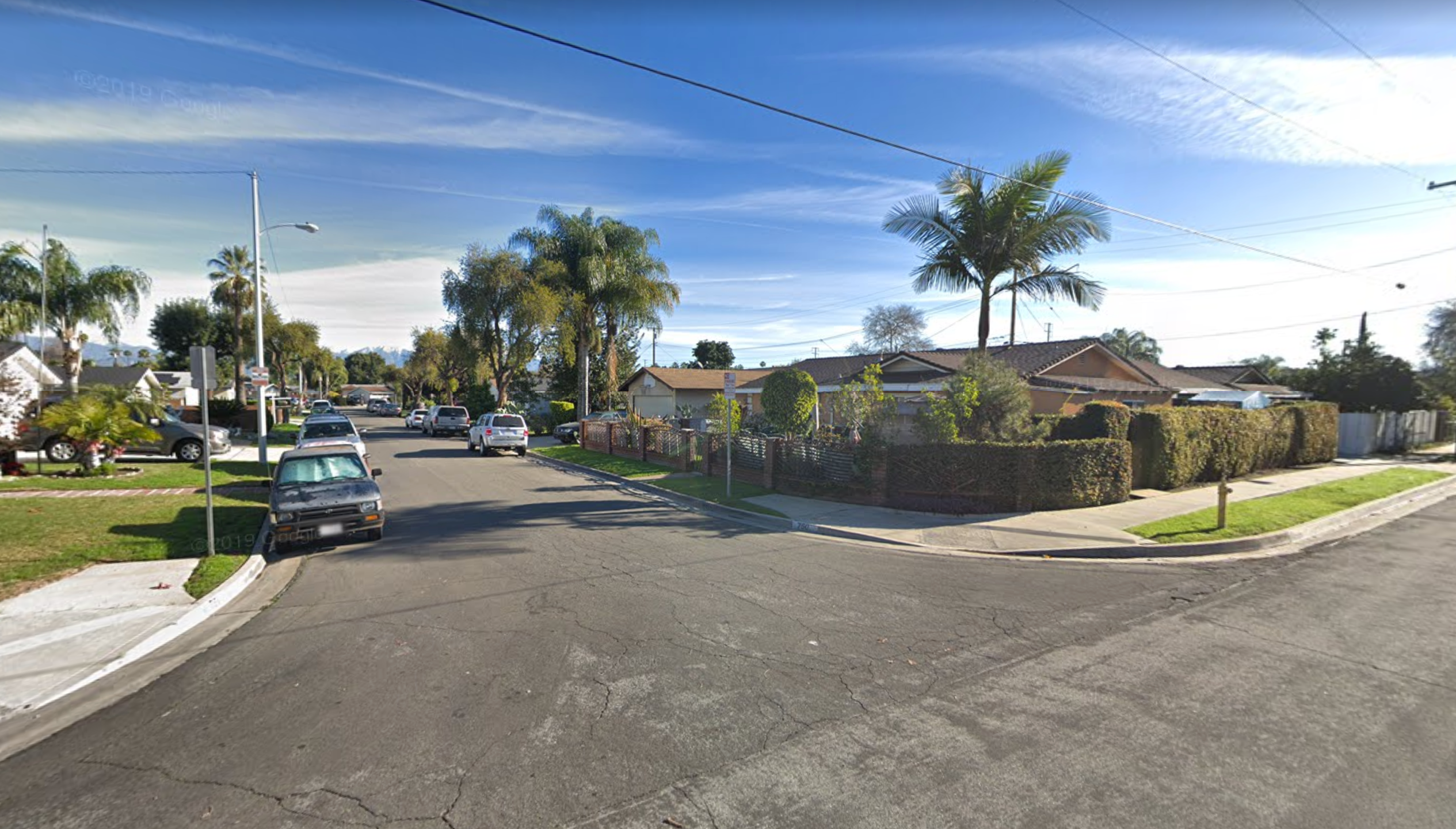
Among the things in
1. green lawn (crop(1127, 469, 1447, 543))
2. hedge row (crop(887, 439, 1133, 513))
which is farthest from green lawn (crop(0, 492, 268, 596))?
green lawn (crop(1127, 469, 1447, 543))

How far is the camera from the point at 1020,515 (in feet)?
40.8

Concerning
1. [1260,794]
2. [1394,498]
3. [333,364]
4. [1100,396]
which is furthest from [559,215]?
[333,364]

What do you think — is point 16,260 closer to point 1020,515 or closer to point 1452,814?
point 1020,515

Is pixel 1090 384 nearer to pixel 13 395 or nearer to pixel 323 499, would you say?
pixel 323 499

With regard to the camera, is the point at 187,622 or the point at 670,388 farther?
the point at 670,388

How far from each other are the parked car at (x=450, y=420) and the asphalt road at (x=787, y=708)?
32301 millimetres

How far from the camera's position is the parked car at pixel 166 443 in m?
17.5

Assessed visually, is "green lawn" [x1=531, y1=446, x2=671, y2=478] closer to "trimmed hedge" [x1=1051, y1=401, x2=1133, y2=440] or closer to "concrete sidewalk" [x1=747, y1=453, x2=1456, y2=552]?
"concrete sidewalk" [x1=747, y1=453, x2=1456, y2=552]

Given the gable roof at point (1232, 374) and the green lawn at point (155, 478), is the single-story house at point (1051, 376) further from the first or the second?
the green lawn at point (155, 478)

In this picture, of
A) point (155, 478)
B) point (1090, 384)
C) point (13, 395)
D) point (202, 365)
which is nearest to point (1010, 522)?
point (202, 365)

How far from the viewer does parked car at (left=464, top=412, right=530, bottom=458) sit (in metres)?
26.7

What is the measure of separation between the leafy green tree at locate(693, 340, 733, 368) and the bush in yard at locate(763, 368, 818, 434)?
57.7 meters

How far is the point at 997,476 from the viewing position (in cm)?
1286

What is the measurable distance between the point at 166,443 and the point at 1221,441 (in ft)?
96.7
